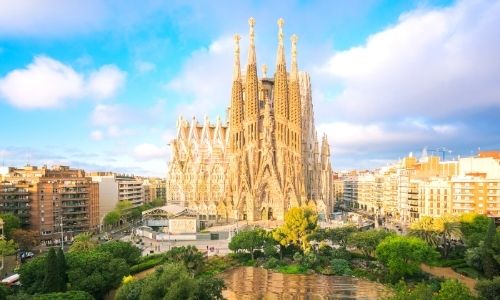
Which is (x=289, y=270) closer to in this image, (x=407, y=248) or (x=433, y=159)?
(x=407, y=248)

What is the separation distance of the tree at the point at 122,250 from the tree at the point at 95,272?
12.1ft

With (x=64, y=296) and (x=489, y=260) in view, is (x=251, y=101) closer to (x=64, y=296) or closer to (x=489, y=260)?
(x=489, y=260)

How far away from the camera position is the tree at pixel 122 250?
3534 cm

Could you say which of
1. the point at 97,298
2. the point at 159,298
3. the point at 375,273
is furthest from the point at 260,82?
the point at 159,298

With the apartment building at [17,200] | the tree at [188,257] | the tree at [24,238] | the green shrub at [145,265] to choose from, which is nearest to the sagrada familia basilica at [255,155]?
the apartment building at [17,200]

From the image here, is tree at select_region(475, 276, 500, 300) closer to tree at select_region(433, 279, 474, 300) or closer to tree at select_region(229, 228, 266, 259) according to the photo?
tree at select_region(433, 279, 474, 300)

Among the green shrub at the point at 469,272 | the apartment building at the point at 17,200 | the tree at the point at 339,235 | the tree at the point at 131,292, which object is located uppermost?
the apartment building at the point at 17,200

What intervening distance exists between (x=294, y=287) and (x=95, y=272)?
14.2m

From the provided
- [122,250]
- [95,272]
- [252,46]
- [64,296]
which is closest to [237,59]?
[252,46]

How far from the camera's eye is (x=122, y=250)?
118 ft

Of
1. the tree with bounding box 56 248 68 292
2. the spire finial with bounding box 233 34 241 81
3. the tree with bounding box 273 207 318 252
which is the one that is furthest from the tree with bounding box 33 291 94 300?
the spire finial with bounding box 233 34 241 81

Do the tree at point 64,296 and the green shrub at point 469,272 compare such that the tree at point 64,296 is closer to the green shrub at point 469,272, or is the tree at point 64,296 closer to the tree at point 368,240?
the tree at point 368,240

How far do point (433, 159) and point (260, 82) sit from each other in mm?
32015

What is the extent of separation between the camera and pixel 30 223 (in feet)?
183
